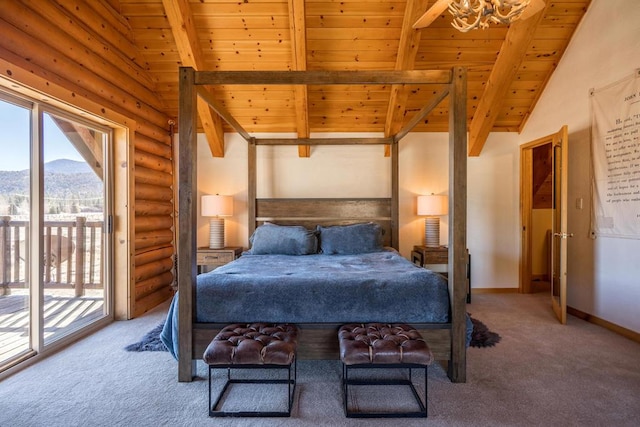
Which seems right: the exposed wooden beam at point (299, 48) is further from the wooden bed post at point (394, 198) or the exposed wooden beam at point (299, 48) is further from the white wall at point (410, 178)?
the wooden bed post at point (394, 198)

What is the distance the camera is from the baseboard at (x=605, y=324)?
291 cm

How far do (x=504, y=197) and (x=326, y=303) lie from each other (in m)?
3.68

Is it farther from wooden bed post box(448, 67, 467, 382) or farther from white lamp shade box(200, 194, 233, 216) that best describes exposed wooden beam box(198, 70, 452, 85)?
white lamp shade box(200, 194, 233, 216)

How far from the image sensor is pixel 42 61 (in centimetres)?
246

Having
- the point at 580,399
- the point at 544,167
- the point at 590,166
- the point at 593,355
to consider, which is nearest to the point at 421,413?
the point at 580,399

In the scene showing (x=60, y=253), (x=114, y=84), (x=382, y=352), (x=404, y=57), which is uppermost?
(x=404, y=57)

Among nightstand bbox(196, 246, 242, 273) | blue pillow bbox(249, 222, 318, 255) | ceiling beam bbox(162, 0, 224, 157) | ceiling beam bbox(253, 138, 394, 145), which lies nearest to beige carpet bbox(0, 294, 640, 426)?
nightstand bbox(196, 246, 242, 273)

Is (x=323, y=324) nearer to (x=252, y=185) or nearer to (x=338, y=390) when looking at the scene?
(x=338, y=390)

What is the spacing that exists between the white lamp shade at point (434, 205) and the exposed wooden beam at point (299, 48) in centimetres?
188

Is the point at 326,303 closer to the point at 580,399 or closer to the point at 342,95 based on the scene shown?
the point at 580,399

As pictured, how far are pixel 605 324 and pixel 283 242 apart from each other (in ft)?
11.5

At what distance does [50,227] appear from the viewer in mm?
2770

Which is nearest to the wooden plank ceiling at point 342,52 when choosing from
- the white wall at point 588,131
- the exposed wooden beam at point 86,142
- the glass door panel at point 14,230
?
the white wall at point 588,131

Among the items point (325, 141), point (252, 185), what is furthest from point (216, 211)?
point (325, 141)
